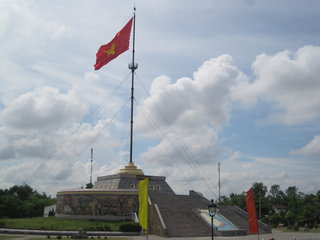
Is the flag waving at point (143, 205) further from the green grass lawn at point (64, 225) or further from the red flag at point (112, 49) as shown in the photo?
the red flag at point (112, 49)

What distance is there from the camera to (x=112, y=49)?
103 feet

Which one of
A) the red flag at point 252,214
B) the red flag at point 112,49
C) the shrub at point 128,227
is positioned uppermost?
the red flag at point 112,49

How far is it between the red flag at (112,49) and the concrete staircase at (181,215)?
39.2 feet

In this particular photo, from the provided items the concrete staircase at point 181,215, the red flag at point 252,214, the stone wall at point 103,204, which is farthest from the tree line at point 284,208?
the red flag at point 252,214

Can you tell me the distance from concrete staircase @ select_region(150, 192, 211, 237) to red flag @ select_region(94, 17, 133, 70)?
11953 millimetres

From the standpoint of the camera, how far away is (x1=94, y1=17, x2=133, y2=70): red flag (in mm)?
31266

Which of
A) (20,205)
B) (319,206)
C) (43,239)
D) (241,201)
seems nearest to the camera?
(43,239)

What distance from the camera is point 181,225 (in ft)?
94.6

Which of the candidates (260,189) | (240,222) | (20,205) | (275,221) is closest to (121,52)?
(240,222)

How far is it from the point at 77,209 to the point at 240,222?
13.6 m

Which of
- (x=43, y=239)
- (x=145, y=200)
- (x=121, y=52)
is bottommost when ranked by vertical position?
(x=43, y=239)

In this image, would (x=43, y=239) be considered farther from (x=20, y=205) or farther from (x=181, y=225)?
(x=20, y=205)

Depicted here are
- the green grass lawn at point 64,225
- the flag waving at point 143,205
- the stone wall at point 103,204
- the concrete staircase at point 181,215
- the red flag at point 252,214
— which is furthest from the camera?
the stone wall at point 103,204

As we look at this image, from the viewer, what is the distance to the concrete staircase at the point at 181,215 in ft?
92.1
